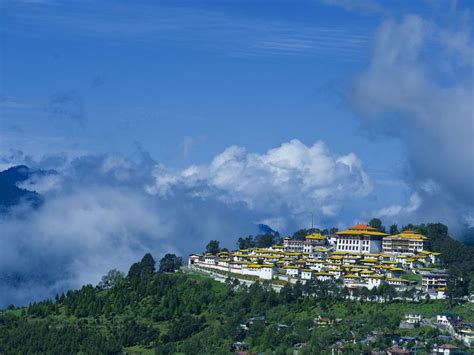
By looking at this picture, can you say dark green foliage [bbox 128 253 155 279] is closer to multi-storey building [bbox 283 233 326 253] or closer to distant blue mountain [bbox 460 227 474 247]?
multi-storey building [bbox 283 233 326 253]

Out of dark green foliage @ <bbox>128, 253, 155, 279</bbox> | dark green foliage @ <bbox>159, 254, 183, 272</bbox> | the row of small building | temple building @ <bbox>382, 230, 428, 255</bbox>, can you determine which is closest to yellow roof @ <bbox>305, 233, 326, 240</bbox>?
the row of small building

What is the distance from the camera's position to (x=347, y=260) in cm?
11125

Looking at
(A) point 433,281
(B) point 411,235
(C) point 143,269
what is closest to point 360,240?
(B) point 411,235

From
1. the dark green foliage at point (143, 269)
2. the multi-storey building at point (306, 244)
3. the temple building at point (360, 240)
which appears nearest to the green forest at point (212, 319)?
the dark green foliage at point (143, 269)

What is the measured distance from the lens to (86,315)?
10606 centimetres

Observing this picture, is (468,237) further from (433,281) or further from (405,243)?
(433,281)

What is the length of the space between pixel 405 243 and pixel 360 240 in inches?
182

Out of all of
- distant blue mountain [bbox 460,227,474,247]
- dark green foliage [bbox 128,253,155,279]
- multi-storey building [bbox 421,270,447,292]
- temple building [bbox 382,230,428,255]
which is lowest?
multi-storey building [bbox 421,270,447,292]

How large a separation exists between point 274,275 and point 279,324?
50.0ft

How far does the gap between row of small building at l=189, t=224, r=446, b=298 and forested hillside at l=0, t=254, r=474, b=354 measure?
3.78 meters

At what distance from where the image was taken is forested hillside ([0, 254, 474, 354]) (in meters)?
91.1

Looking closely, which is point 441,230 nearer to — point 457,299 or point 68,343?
point 457,299

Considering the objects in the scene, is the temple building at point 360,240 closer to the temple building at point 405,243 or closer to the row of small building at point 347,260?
the row of small building at point 347,260

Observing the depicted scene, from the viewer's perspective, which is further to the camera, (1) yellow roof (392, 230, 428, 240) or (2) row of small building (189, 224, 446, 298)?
(1) yellow roof (392, 230, 428, 240)
